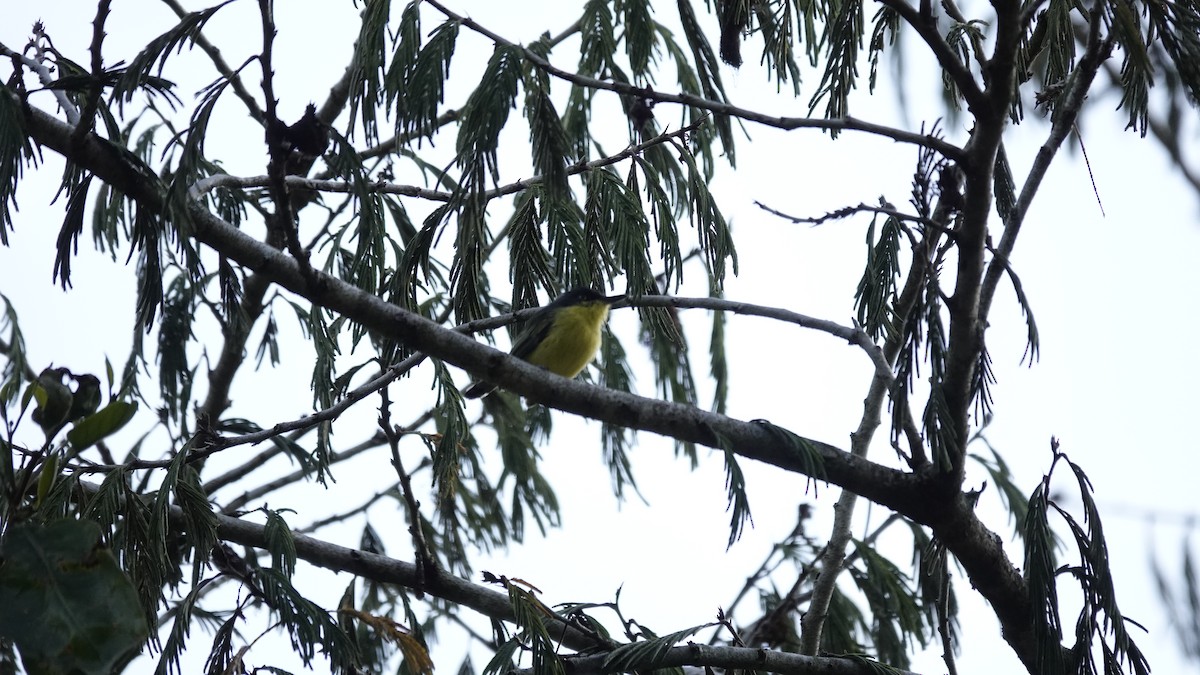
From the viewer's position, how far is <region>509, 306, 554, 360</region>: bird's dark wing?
5.44 m

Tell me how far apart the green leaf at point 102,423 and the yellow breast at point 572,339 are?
3.08m

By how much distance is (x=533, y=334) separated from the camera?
18.1 feet

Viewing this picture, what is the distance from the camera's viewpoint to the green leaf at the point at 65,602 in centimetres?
209

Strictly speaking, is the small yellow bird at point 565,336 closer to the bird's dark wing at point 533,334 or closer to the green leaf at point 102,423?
the bird's dark wing at point 533,334

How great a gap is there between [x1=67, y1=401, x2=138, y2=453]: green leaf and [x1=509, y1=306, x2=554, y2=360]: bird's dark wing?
10.5 ft

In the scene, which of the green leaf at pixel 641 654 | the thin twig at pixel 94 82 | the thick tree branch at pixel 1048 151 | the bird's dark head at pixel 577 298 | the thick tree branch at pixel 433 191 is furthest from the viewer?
the bird's dark head at pixel 577 298

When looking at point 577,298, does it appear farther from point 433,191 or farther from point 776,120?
point 776,120

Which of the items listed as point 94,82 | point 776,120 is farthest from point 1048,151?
point 94,82

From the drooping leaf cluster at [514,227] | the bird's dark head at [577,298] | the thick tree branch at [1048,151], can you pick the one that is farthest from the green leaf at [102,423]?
the bird's dark head at [577,298]

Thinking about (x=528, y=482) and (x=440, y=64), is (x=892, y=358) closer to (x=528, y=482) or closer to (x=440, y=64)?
(x=440, y=64)

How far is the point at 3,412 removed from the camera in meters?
2.35

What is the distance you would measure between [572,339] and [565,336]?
4 cm

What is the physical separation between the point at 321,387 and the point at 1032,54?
2598 mm

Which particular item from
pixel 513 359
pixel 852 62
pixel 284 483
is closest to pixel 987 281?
pixel 852 62
